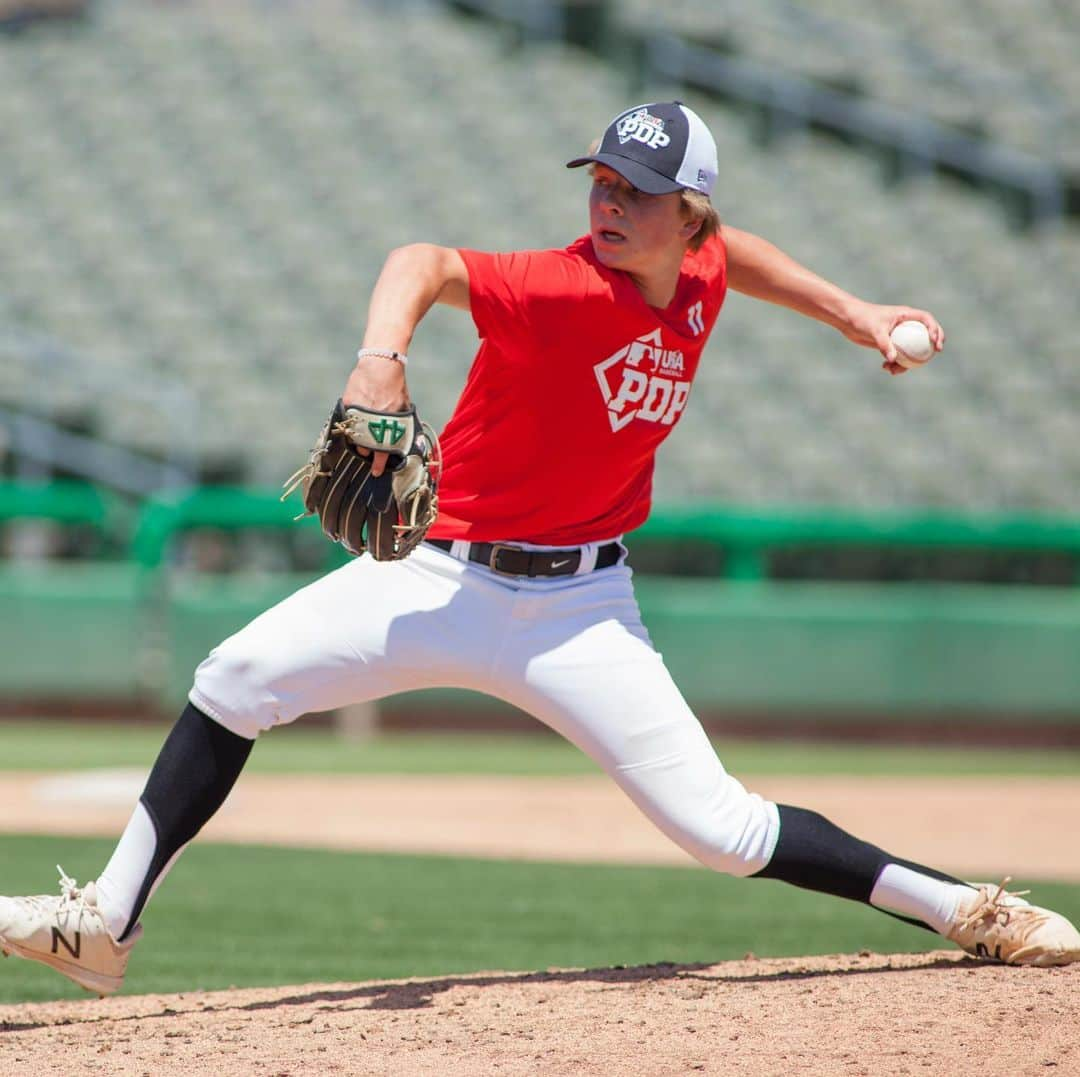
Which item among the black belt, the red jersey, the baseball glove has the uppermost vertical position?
the red jersey

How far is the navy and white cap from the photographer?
3.27 m

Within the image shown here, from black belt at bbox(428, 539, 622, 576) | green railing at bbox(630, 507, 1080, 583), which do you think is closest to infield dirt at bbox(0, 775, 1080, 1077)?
black belt at bbox(428, 539, 622, 576)

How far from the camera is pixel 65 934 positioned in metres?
3.21

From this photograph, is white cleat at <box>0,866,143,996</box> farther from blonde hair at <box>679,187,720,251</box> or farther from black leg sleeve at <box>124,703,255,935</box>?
blonde hair at <box>679,187,720,251</box>

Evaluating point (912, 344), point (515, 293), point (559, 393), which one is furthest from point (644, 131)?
point (912, 344)

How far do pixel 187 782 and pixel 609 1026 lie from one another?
3.06ft

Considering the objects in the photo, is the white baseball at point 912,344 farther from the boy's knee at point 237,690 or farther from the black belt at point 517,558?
the boy's knee at point 237,690

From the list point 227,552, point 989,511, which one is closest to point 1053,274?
point 989,511

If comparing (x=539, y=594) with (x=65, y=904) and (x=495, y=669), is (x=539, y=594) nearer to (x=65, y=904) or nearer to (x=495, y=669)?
(x=495, y=669)

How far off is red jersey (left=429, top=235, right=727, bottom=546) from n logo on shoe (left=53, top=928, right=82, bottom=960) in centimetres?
104

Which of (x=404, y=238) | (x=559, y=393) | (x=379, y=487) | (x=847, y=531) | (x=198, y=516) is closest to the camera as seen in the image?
(x=379, y=487)

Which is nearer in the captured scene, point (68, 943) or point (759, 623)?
point (68, 943)

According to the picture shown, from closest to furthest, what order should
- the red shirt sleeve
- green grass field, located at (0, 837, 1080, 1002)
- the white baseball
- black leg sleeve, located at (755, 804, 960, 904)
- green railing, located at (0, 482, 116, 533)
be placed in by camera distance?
the red shirt sleeve, black leg sleeve, located at (755, 804, 960, 904), the white baseball, green grass field, located at (0, 837, 1080, 1002), green railing, located at (0, 482, 116, 533)

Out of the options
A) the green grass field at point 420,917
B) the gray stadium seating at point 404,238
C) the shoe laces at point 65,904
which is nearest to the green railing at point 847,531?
the gray stadium seating at point 404,238
